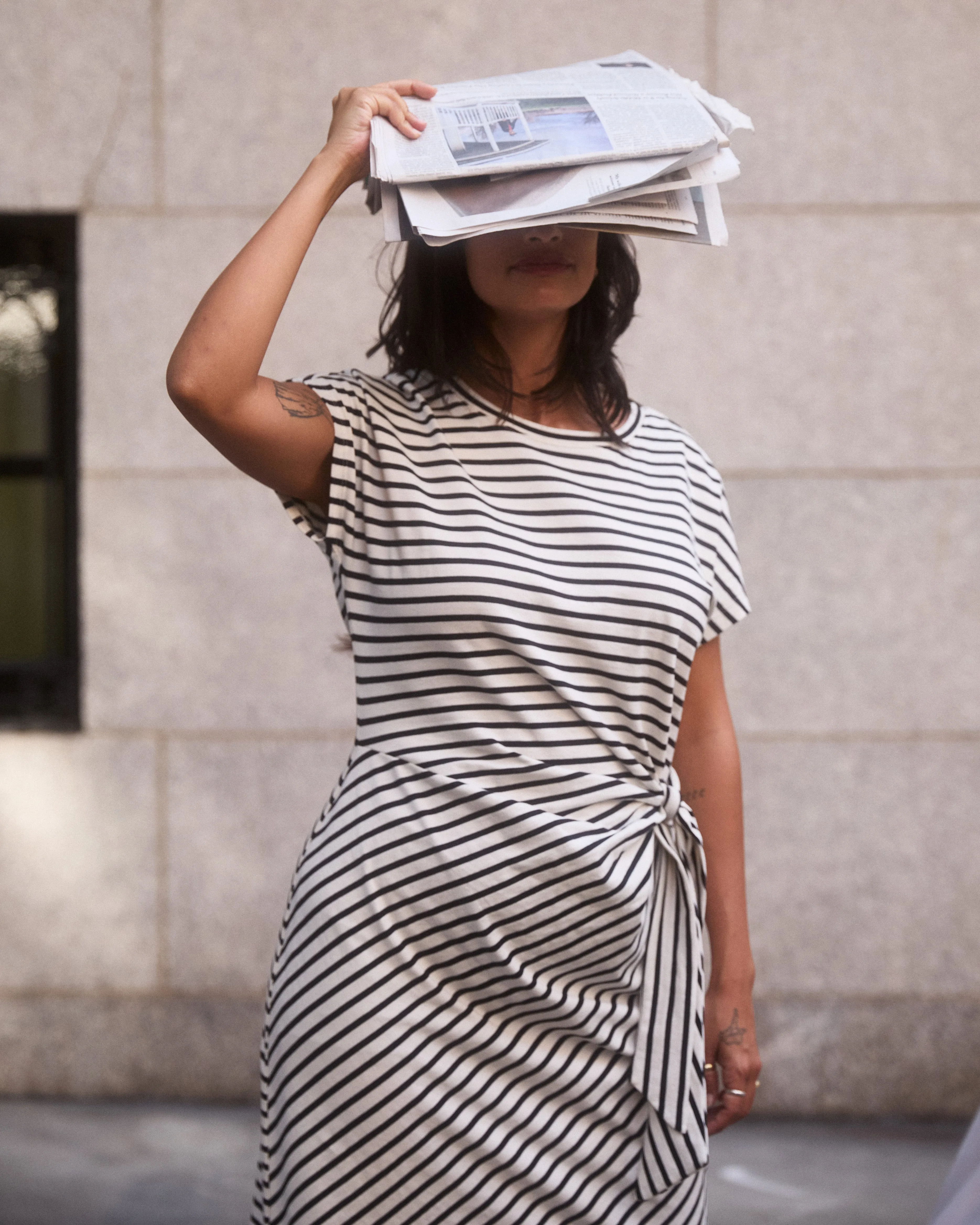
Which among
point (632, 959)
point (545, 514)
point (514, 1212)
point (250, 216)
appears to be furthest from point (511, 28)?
point (514, 1212)

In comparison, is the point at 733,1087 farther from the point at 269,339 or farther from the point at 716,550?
the point at 269,339

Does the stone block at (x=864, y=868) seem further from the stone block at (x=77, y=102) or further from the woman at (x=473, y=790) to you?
the stone block at (x=77, y=102)

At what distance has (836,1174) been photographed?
2.97 metres

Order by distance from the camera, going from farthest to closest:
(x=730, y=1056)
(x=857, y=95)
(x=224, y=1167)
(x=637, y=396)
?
(x=637, y=396) < (x=857, y=95) < (x=224, y=1167) < (x=730, y=1056)

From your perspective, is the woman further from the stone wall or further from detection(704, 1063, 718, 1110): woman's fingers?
the stone wall

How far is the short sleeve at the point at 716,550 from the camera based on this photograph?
5.29 feet

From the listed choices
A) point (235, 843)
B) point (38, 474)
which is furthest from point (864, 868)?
point (38, 474)

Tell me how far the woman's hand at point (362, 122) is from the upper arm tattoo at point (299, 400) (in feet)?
0.86

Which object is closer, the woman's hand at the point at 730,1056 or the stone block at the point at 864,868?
the woman's hand at the point at 730,1056

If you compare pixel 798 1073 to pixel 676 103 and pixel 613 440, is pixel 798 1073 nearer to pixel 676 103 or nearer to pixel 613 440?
pixel 613 440

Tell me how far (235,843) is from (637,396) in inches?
68.9

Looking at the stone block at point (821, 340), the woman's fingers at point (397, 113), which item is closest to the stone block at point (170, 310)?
the stone block at point (821, 340)

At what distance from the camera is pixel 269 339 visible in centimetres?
136

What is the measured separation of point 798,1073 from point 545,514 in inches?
97.3
